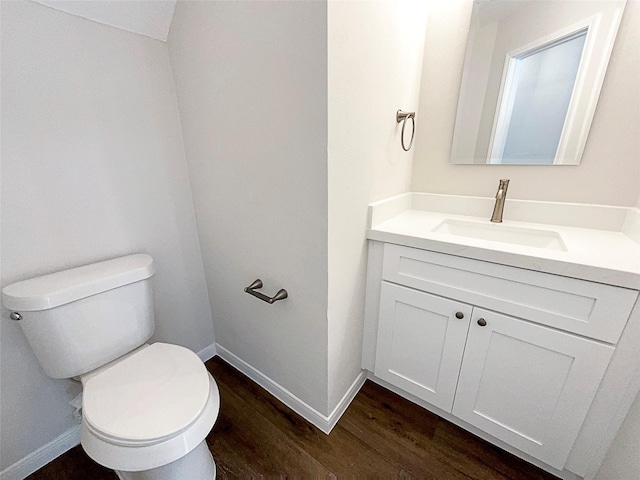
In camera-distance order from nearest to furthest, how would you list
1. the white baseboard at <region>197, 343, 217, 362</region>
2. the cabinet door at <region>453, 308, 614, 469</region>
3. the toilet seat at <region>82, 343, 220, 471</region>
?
the toilet seat at <region>82, 343, 220, 471</region>, the cabinet door at <region>453, 308, 614, 469</region>, the white baseboard at <region>197, 343, 217, 362</region>

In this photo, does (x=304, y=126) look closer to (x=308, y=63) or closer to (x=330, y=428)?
(x=308, y=63)

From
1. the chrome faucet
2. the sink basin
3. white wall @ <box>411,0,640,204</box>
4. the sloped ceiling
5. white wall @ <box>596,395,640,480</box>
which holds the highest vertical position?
the sloped ceiling

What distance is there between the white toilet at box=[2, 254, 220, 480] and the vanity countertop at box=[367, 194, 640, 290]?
2.91ft

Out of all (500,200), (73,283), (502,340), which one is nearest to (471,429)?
(502,340)

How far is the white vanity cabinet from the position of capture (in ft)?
2.66

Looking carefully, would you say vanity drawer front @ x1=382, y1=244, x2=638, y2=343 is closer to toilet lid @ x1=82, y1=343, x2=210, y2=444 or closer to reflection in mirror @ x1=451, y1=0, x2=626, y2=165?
reflection in mirror @ x1=451, y1=0, x2=626, y2=165

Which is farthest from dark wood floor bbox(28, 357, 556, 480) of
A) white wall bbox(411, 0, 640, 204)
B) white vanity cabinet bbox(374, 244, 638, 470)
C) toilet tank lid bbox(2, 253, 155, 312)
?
white wall bbox(411, 0, 640, 204)

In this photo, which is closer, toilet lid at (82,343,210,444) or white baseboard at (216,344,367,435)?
toilet lid at (82,343,210,444)

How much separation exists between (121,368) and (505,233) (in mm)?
1640

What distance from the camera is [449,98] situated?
4.32 ft

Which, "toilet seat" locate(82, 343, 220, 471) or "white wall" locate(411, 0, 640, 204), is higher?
"white wall" locate(411, 0, 640, 204)

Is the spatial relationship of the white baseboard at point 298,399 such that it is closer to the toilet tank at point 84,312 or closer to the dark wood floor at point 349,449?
the dark wood floor at point 349,449

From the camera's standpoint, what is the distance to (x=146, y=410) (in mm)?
801

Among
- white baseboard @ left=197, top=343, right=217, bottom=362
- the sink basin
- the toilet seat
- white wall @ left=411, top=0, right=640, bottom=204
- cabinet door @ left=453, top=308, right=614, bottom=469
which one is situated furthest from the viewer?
white baseboard @ left=197, top=343, right=217, bottom=362
